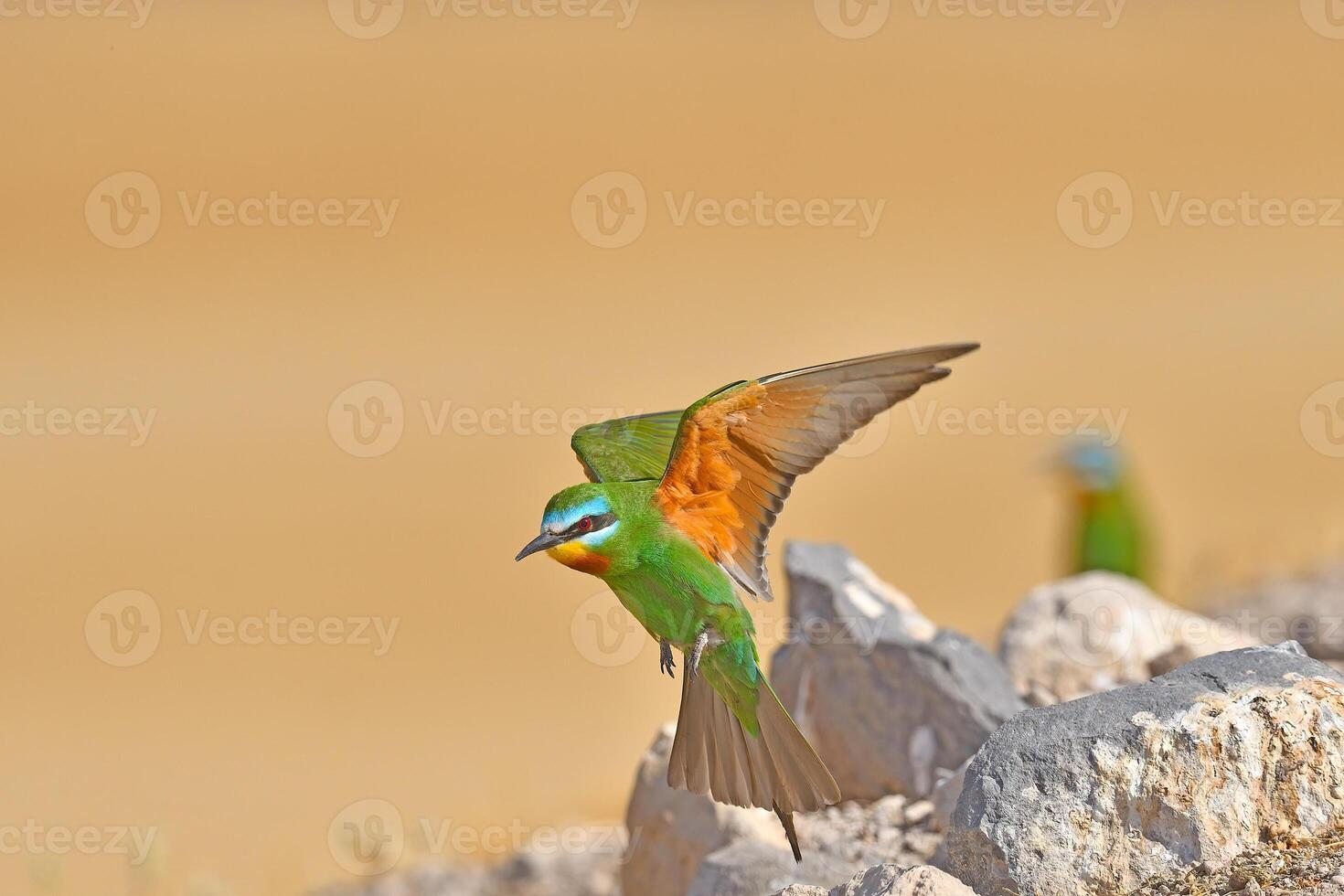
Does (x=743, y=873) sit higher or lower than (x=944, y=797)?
lower

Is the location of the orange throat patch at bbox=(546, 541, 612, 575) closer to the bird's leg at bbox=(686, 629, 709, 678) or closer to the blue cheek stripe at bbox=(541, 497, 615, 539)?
the blue cheek stripe at bbox=(541, 497, 615, 539)

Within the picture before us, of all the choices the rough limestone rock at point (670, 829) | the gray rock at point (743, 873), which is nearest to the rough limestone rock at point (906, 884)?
the gray rock at point (743, 873)

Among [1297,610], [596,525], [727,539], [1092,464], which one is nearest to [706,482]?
[727,539]

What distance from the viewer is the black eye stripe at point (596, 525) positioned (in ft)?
13.5

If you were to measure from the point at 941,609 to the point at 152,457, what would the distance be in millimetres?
7308

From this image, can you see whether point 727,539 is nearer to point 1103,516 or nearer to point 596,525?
point 596,525

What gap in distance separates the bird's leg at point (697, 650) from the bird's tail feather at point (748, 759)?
4.6 inches

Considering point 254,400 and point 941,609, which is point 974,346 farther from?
point 254,400

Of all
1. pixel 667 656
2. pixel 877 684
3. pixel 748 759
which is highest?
pixel 667 656

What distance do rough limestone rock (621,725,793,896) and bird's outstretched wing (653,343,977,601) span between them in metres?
1.02

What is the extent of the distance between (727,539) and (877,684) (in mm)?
1379

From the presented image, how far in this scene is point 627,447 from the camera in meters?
5.09

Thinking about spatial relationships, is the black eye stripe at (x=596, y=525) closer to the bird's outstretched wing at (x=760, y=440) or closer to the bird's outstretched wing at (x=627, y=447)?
the bird's outstretched wing at (x=760, y=440)

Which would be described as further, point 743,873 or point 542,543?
point 743,873
